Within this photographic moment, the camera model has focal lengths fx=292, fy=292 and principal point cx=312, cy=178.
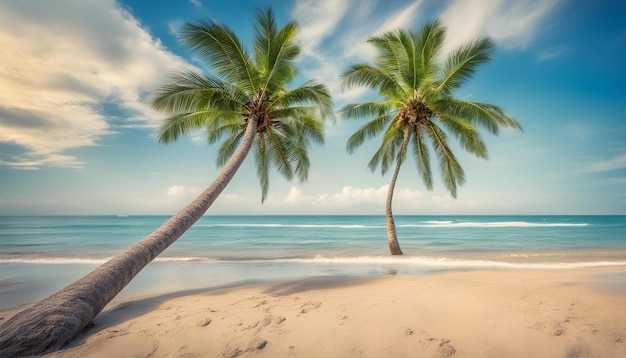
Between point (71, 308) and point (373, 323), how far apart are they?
12.1 ft

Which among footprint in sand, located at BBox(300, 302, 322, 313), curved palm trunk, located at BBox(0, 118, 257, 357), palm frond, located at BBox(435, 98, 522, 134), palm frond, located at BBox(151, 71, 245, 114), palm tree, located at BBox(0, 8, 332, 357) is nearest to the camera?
curved palm trunk, located at BBox(0, 118, 257, 357)

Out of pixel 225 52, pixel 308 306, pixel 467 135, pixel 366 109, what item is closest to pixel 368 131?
pixel 366 109

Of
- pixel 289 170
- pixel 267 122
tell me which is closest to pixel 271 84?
pixel 267 122

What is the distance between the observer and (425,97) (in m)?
11.8

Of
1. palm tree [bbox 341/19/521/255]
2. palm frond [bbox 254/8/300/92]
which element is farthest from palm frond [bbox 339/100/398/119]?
palm frond [bbox 254/8/300/92]

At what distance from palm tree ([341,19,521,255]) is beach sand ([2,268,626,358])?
723cm

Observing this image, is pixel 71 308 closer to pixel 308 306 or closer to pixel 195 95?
pixel 308 306

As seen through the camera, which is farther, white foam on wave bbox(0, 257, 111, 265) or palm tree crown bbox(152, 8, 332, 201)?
white foam on wave bbox(0, 257, 111, 265)

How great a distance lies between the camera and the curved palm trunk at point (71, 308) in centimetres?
304

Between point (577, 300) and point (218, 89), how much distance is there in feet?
29.9

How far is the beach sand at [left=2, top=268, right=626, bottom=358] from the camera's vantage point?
314cm

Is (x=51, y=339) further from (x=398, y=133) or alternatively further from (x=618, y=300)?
(x=398, y=133)

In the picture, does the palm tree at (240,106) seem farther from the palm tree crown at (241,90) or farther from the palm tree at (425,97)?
the palm tree at (425,97)

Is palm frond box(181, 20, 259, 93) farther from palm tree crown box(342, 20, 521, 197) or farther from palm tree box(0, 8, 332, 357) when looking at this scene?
palm tree crown box(342, 20, 521, 197)
